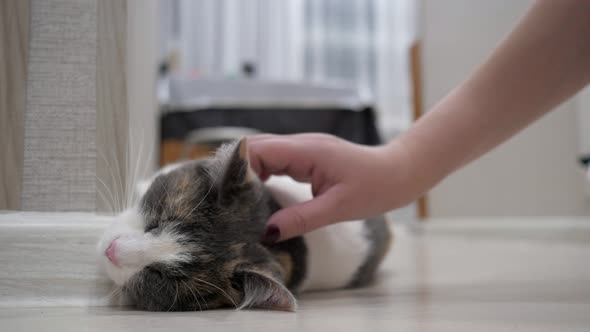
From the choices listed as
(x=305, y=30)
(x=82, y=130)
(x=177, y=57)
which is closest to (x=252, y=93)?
(x=177, y=57)

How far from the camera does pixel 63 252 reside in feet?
3.04

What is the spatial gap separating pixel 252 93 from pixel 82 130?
3.18 metres

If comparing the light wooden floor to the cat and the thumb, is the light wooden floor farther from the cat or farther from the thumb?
the thumb

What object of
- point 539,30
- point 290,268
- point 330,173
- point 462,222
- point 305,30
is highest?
point 305,30

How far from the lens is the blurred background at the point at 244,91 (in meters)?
0.89

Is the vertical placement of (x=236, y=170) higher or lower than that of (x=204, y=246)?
higher

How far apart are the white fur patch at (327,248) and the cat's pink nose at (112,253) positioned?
1.39ft

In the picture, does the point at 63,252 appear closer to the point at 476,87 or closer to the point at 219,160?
the point at 219,160

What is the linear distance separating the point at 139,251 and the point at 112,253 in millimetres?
54

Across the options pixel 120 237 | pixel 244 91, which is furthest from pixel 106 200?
pixel 244 91

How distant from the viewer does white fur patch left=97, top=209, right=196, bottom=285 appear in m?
0.85

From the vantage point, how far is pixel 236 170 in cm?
96

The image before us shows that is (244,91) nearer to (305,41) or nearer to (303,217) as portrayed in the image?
(305,41)

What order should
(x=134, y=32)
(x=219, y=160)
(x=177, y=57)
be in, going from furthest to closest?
(x=177, y=57)
(x=134, y=32)
(x=219, y=160)
